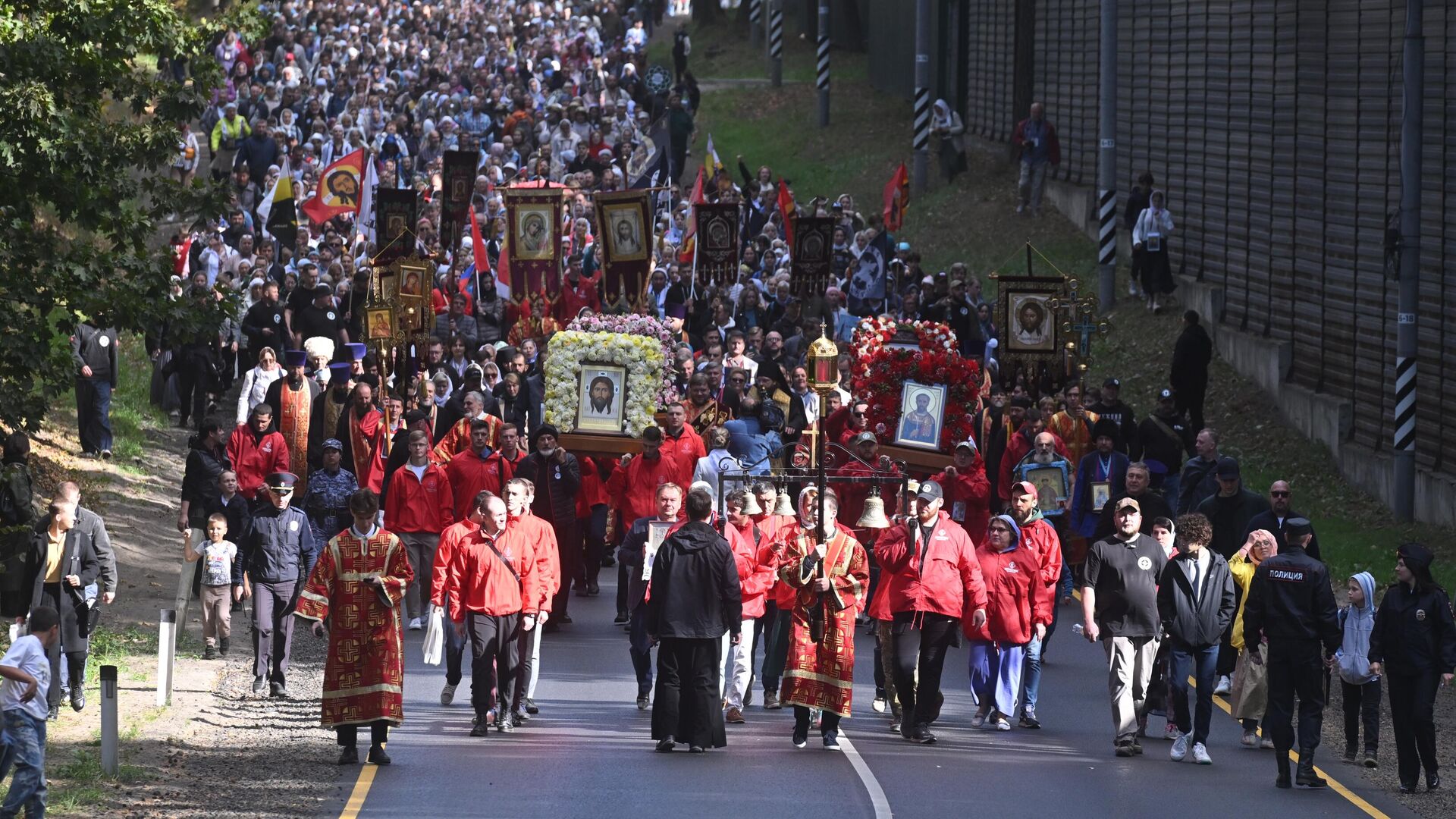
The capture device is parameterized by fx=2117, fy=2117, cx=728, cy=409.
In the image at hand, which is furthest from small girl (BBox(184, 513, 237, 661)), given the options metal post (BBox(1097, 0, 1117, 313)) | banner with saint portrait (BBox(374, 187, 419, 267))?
metal post (BBox(1097, 0, 1117, 313))

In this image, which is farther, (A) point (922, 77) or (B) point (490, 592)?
(A) point (922, 77)

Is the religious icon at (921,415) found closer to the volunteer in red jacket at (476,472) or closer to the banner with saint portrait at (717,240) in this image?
the volunteer in red jacket at (476,472)

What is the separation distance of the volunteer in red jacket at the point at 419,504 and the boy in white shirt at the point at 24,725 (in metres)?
6.58

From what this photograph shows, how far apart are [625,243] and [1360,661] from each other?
14.2 m

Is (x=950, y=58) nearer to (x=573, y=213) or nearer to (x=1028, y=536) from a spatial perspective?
(x=573, y=213)

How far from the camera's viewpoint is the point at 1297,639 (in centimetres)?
1441

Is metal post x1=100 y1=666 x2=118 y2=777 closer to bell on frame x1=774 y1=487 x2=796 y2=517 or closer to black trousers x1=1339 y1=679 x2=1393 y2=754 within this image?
bell on frame x1=774 y1=487 x2=796 y2=517

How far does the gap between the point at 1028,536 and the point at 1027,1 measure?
95.0 ft

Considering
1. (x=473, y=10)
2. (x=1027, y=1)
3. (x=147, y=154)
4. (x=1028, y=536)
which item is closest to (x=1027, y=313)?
(x=1028, y=536)

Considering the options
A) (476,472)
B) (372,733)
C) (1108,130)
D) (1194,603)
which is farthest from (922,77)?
(372,733)

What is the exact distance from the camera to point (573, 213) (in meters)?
33.4

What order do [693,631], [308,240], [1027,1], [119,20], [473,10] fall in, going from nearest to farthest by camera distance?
[693,631], [119,20], [308,240], [1027,1], [473,10]

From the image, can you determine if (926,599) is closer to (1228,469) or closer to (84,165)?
(1228,469)

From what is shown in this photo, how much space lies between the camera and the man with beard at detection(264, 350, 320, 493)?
2145cm
